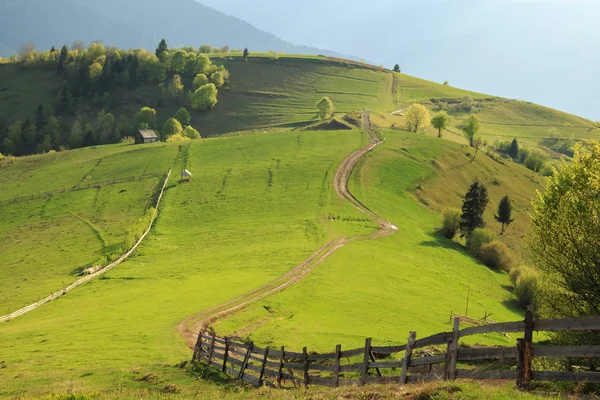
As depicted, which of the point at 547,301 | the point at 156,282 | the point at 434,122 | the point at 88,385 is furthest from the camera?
the point at 434,122

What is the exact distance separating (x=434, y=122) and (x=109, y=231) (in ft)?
380

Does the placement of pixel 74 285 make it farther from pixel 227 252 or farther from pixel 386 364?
pixel 386 364

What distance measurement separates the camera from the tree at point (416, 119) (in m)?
161

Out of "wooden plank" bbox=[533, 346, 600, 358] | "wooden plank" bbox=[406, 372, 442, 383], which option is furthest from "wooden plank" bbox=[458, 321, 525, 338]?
"wooden plank" bbox=[406, 372, 442, 383]

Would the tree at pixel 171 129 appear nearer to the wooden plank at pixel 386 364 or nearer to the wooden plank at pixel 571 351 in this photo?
the wooden plank at pixel 386 364

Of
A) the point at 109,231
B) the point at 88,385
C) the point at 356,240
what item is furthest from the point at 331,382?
the point at 109,231

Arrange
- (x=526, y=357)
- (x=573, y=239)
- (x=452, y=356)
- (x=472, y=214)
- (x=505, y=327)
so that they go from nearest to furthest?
(x=526, y=357) → (x=505, y=327) → (x=452, y=356) → (x=573, y=239) → (x=472, y=214)

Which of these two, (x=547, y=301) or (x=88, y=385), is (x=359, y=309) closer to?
(x=547, y=301)

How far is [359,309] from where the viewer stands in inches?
1748

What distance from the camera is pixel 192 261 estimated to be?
64.5 metres

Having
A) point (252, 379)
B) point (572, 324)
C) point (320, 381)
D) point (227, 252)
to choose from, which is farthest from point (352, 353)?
point (227, 252)

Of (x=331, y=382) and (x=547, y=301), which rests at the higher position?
(x=547, y=301)

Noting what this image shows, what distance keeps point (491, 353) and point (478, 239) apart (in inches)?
2677

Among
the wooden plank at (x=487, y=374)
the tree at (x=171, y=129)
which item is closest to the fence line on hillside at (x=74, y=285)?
the wooden plank at (x=487, y=374)
